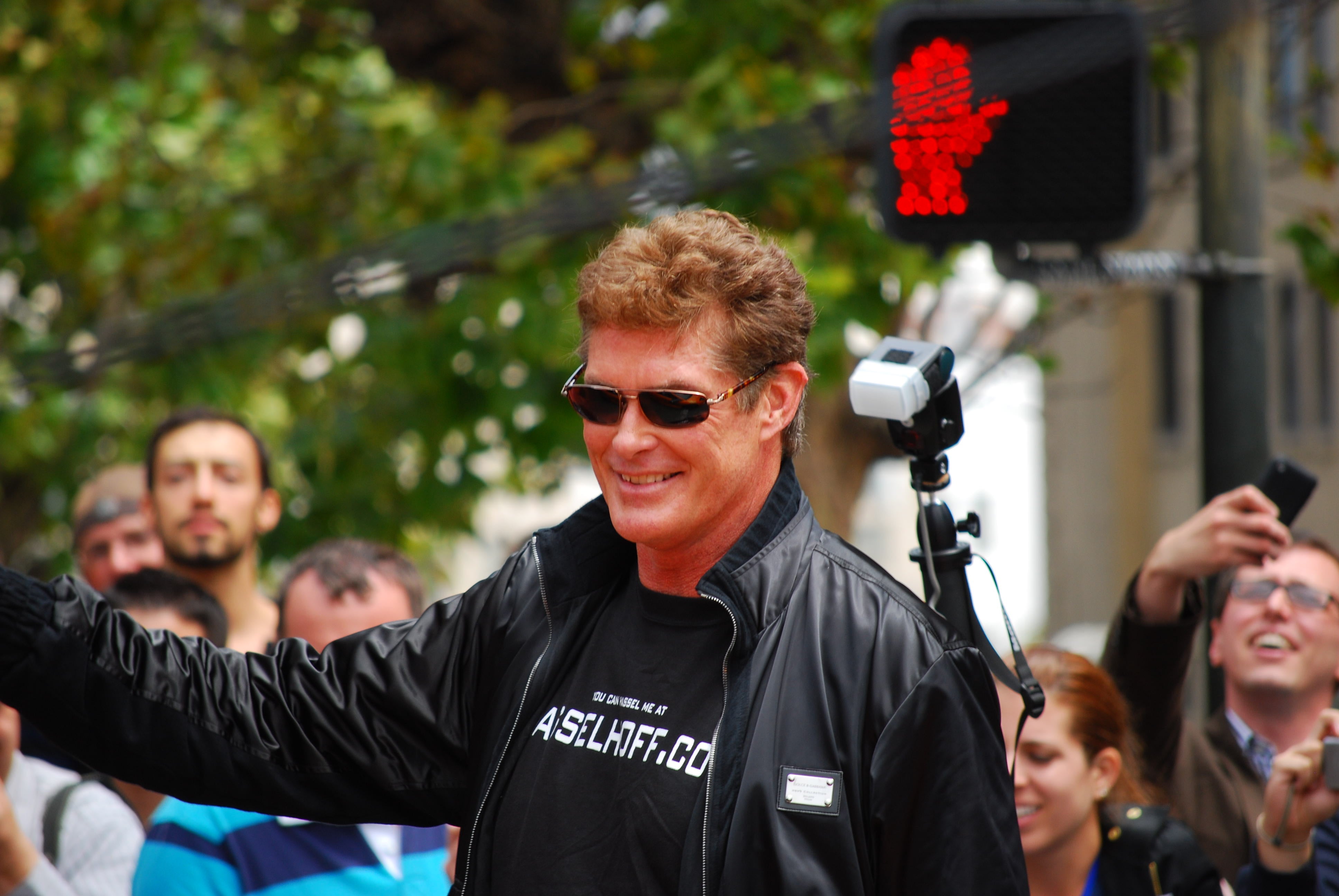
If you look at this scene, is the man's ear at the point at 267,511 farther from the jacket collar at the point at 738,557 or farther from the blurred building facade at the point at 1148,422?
the blurred building facade at the point at 1148,422

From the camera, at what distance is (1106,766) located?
325 centimetres

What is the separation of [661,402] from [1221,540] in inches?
58.5

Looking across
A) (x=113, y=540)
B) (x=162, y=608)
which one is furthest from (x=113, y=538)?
(x=162, y=608)

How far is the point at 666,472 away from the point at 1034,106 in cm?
211

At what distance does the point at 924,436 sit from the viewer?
7.51ft

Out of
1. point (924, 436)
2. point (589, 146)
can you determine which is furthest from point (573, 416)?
point (924, 436)

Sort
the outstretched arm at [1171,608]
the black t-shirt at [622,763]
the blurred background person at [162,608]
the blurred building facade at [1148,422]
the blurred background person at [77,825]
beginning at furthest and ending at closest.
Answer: the blurred building facade at [1148,422] < the blurred background person at [162,608] < the blurred background person at [77,825] < the outstretched arm at [1171,608] < the black t-shirt at [622,763]

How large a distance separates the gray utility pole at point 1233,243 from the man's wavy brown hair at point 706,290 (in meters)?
2.18

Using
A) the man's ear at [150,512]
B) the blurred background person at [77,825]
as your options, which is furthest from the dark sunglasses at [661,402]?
the man's ear at [150,512]

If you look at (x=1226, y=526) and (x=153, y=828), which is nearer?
(x=1226, y=526)

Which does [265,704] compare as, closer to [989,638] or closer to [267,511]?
[989,638]

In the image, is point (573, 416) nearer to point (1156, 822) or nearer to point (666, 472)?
point (1156, 822)

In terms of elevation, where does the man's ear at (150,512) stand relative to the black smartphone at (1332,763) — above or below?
above

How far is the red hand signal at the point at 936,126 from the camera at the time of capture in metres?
3.79
